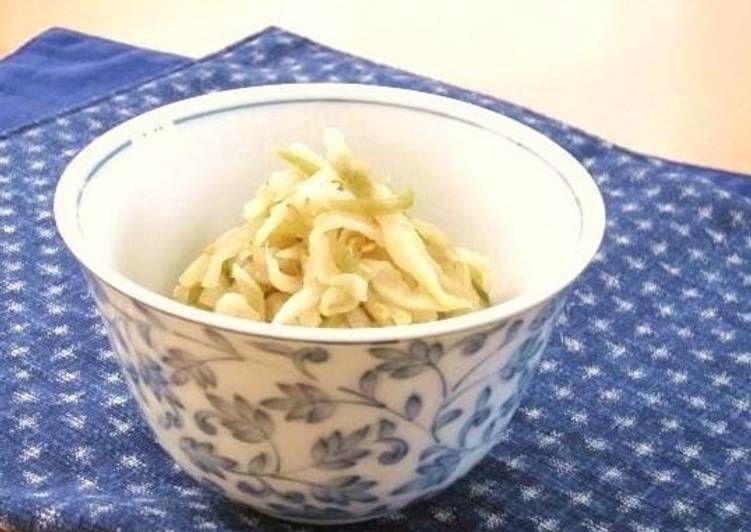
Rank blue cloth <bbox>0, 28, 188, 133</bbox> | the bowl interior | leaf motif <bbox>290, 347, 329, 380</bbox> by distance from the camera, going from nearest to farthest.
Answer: leaf motif <bbox>290, 347, 329, 380</bbox> < the bowl interior < blue cloth <bbox>0, 28, 188, 133</bbox>

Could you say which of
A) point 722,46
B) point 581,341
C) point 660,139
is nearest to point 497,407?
point 581,341

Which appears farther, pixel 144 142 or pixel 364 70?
pixel 364 70

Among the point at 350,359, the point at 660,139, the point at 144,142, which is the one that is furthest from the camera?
the point at 660,139

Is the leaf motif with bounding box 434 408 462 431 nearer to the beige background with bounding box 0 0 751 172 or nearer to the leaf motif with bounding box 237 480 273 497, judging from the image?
the leaf motif with bounding box 237 480 273 497

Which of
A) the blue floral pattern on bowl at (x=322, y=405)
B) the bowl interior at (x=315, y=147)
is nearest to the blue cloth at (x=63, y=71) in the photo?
the bowl interior at (x=315, y=147)

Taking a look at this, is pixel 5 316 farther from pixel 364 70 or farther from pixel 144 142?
pixel 364 70

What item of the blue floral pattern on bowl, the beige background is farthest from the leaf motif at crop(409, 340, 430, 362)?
the beige background

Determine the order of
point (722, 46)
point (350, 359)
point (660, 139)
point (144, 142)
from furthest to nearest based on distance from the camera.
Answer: point (722, 46)
point (660, 139)
point (144, 142)
point (350, 359)

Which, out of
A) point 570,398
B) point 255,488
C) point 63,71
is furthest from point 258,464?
point 63,71
